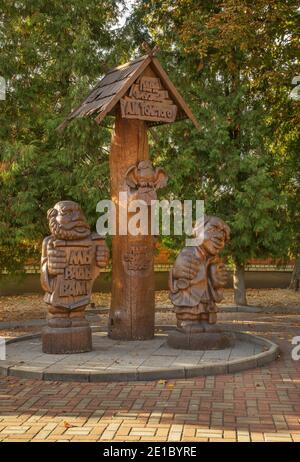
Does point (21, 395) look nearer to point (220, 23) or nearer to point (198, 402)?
point (198, 402)

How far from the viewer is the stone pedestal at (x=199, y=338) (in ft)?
31.6

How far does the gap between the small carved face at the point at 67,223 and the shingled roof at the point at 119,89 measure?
1.56m

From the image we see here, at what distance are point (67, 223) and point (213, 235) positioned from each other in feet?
7.98

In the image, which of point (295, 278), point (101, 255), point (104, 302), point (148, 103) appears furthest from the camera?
point (295, 278)

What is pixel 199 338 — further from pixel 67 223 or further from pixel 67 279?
pixel 67 223

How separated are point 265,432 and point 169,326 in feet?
22.4

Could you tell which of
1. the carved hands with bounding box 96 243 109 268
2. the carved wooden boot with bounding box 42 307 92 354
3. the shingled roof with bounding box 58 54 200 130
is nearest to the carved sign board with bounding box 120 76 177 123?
the shingled roof with bounding box 58 54 200 130

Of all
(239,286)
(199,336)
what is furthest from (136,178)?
(239,286)

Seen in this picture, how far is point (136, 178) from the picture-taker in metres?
10.7

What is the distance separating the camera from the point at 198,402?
22.1 ft

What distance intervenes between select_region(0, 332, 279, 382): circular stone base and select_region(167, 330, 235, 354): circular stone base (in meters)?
0.12

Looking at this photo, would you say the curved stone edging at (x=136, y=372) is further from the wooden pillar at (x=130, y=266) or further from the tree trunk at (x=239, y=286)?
the tree trunk at (x=239, y=286)

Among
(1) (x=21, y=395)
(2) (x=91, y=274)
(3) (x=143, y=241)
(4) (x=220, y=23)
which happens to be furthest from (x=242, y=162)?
(1) (x=21, y=395)

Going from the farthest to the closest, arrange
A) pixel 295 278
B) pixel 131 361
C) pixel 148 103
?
pixel 295 278, pixel 148 103, pixel 131 361
